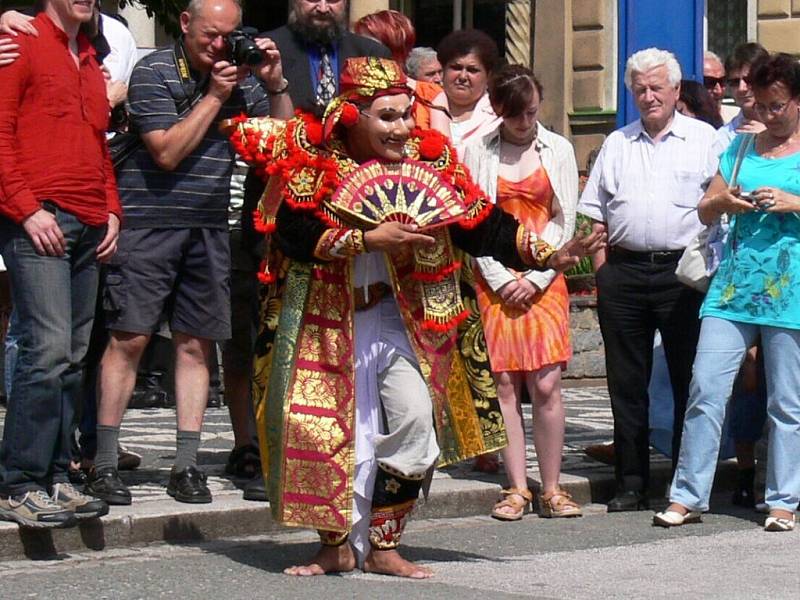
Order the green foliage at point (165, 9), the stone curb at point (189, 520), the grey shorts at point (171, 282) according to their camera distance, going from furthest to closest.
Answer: the green foliage at point (165, 9), the grey shorts at point (171, 282), the stone curb at point (189, 520)

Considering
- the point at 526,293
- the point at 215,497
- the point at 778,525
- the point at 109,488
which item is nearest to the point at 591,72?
the point at 526,293

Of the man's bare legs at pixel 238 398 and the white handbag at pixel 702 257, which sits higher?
the white handbag at pixel 702 257

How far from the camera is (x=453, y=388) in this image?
25.8ft

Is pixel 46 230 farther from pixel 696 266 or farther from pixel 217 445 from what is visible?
pixel 217 445

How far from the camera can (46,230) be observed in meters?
7.76

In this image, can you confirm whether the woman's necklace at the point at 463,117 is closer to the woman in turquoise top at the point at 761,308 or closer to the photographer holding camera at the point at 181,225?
the woman in turquoise top at the point at 761,308

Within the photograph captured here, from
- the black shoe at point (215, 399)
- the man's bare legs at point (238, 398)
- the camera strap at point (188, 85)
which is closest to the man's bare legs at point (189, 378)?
the man's bare legs at point (238, 398)

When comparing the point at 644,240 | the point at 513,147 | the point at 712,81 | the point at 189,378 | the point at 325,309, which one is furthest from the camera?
the point at 712,81

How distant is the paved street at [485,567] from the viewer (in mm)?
7289

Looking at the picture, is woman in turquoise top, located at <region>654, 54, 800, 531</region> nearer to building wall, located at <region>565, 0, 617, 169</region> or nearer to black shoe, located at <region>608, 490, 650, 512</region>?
black shoe, located at <region>608, 490, 650, 512</region>

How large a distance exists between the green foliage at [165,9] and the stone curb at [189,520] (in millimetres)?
7103

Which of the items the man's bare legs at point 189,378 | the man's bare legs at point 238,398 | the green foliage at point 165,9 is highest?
the green foliage at point 165,9

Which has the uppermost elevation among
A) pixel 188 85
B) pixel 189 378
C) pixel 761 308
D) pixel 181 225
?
pixel 188 85

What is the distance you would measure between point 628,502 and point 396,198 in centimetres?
286
